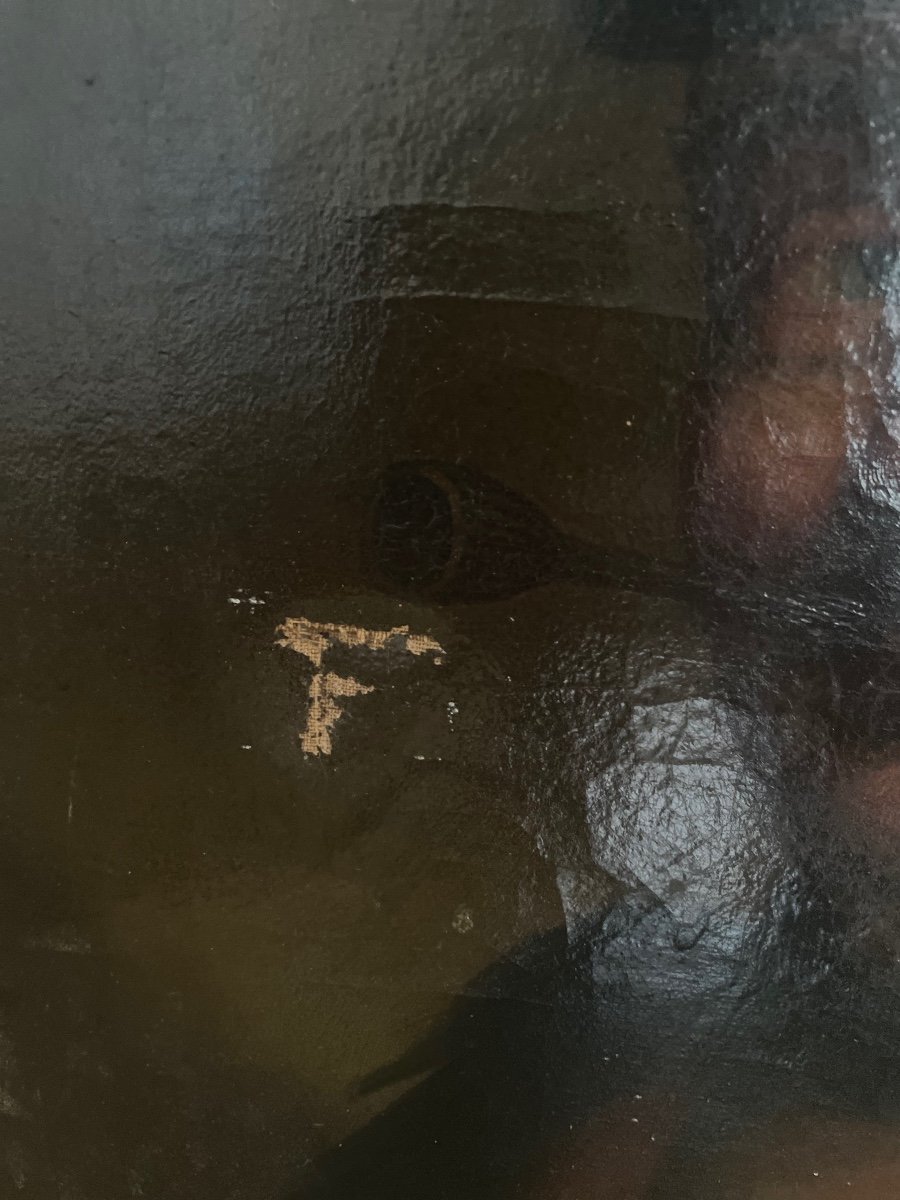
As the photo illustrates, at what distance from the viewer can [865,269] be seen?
174 centimetres

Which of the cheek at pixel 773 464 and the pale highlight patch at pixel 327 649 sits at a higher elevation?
the cheek at pixel 773 464

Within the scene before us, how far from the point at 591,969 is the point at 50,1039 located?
5.08ft

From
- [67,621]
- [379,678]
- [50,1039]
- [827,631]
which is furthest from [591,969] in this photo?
[67,621]

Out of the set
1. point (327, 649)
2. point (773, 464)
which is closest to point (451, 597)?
point (327, 649)

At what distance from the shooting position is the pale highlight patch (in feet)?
6.35

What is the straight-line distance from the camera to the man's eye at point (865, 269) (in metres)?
1.73

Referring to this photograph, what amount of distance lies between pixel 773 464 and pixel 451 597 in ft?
2.85

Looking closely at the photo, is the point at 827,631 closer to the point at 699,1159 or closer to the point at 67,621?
the point at 699,1159

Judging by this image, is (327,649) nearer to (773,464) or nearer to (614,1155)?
(773,464)

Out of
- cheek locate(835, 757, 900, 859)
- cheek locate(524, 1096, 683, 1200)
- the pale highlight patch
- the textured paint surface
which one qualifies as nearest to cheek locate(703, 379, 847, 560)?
the textured paint surface

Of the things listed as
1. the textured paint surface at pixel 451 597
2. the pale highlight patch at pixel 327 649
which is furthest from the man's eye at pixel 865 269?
the pale highlight patch at pixel 327 649

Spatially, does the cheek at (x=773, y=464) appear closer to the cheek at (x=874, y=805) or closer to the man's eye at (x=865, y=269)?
the man's eye at (x=865, y=269)

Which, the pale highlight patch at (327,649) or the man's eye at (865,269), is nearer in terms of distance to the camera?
the man's eye at (865,269)

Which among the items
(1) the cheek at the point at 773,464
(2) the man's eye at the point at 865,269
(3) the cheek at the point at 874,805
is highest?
(2) the man's eye at the point at 865,269
